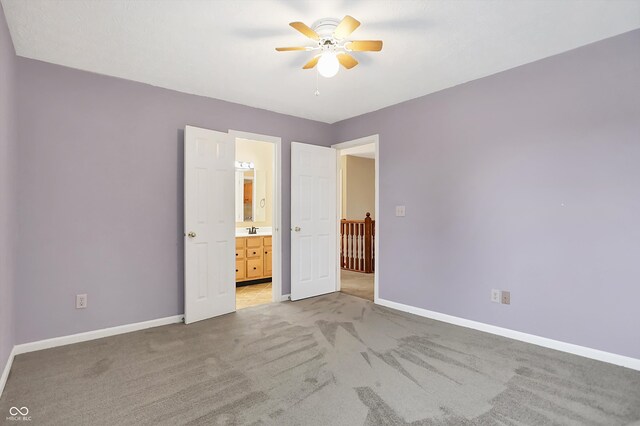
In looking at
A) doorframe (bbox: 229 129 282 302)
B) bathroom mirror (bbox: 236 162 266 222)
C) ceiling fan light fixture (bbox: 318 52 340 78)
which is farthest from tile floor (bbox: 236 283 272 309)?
ceiling fan light fixture (bbox: 318 52 340 78)

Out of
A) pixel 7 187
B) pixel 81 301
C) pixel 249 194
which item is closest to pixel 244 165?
pixel 249 194

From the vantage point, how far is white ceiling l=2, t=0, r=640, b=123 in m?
2.17

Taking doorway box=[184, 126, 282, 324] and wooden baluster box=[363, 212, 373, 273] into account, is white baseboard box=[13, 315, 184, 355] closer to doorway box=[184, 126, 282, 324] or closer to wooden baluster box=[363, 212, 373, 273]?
doorway box=[184, 126, 282, 324]

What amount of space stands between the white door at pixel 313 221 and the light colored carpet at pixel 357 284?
1.13 ft

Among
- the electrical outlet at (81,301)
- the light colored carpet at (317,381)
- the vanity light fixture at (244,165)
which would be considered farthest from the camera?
the vanity light fixture at (244,165)

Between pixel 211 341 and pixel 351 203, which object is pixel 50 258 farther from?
pixel 351 203

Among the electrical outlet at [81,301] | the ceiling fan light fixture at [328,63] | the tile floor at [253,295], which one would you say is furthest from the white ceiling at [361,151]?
the electrical outlet at [81,301]

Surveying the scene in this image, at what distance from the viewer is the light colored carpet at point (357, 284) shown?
15.8ft

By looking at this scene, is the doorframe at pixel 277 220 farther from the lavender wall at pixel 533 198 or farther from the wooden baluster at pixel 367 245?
the wooden baluster at pixel 367 245

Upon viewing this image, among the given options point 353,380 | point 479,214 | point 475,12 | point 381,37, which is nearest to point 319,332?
point 353,380

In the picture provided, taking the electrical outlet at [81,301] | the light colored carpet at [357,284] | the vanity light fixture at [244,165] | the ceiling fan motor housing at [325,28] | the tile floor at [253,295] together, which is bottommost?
the tile floor at [253,295]

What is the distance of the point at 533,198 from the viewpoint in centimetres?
297

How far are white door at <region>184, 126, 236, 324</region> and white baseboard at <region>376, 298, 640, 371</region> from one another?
2.12 metres

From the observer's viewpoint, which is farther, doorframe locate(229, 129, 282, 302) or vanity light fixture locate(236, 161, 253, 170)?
vanity light fixture locate(236, 161, 253, 170)
